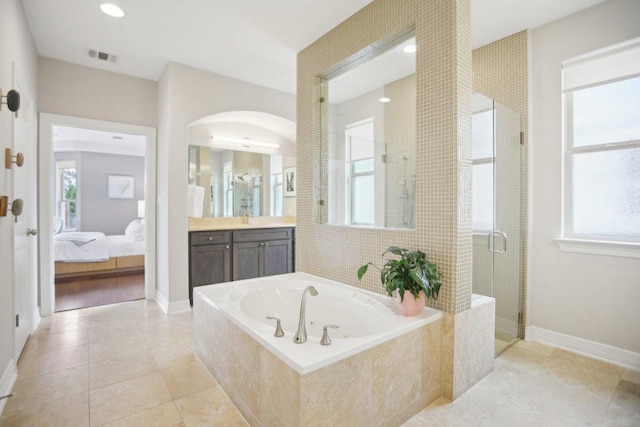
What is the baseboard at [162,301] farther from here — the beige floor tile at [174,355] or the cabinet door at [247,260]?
A: the beige floor tile at [174,355]

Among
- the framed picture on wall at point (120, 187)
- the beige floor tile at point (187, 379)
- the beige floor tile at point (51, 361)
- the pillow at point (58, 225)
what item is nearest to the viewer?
the beige floor tile at point (187, 379)

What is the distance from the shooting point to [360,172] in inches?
105

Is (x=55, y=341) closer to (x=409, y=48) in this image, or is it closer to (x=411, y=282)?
(x=411, y=282)

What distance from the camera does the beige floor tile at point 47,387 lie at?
6.02 feet

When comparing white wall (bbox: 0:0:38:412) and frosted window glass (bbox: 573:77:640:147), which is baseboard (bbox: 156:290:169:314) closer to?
white wall (bbox: 0:0:38:412)

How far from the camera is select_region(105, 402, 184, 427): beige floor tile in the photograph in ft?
5.49

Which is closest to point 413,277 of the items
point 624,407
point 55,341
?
point 624,407

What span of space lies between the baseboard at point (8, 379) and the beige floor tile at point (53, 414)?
0.37 ft

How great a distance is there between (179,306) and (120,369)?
1.23 metres

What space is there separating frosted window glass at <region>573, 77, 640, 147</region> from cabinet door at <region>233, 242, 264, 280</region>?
3.32 m

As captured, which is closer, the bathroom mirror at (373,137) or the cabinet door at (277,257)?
the bathroom mirror at (373,137)

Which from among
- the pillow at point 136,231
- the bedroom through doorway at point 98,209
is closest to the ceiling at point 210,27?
the bedroom through doorway at point 98,209

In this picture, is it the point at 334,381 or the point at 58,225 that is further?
the point at 58,225

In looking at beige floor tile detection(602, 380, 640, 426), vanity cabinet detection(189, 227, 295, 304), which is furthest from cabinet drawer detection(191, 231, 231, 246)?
beige floor tile detection(602, 380, 640, 426)
